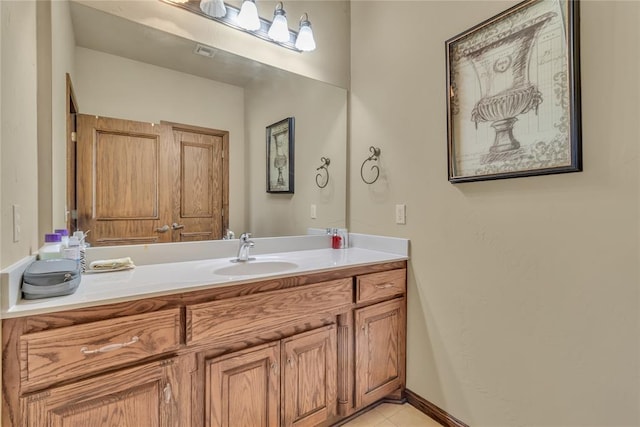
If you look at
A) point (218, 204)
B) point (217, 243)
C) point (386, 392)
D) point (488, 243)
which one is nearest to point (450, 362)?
point (386, 392)

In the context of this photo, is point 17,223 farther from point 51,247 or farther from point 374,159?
point 374,159

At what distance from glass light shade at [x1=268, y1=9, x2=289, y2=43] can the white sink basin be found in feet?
4.43

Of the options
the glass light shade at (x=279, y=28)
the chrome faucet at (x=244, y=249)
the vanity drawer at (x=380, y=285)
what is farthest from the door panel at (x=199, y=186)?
the vanity drawer at (x=380, y=285)

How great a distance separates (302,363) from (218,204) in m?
0.97

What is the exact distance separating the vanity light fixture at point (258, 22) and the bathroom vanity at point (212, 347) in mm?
1330

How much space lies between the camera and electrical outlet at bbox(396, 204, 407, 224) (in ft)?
6.13

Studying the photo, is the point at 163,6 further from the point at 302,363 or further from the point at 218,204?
the point at 302,363

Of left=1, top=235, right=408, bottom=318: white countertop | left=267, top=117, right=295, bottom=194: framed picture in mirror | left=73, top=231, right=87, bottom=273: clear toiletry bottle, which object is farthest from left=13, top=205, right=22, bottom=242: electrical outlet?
left=267, top=117, right=295, bottom=194: framed picture in mirror

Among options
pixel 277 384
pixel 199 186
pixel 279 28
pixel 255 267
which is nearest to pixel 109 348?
pixel 277 384

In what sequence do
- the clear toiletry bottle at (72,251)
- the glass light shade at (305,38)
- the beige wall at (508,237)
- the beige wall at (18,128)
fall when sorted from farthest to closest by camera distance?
1. the glass light shade at (305,38)
2. the clear toiletry bottle at (72,251)
3. the beige wall at (508,237)
4. the beige wall at (18,128)

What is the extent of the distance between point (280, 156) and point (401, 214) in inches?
34.2

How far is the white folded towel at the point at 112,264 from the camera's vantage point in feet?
4.38

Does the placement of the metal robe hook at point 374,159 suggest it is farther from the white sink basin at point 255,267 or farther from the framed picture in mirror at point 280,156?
the white sink basin at point 255,267

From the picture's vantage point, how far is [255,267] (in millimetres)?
1722
